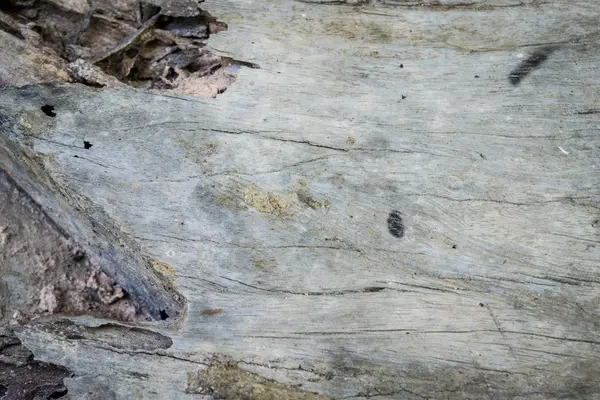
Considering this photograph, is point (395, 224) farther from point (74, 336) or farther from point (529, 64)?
point (74, 336)

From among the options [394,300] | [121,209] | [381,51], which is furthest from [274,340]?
[381,51]

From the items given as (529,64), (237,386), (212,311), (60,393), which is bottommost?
(60,393)

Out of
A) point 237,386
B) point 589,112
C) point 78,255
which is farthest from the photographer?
point 78,255

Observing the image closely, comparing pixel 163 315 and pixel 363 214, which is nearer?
pixel 363 214

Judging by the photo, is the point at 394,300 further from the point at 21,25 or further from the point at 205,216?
the point at 21,25

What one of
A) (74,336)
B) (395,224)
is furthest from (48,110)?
(395,224)

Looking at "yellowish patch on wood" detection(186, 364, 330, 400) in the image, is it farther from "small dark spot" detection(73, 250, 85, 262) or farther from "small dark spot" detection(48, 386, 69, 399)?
"small dark spot" detection(73, 250, 85, 262)

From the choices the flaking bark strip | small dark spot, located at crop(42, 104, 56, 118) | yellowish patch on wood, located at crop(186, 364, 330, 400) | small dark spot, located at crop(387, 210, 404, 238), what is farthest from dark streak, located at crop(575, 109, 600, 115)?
small dark spot, located at crop(42, 104, 56, 118)
